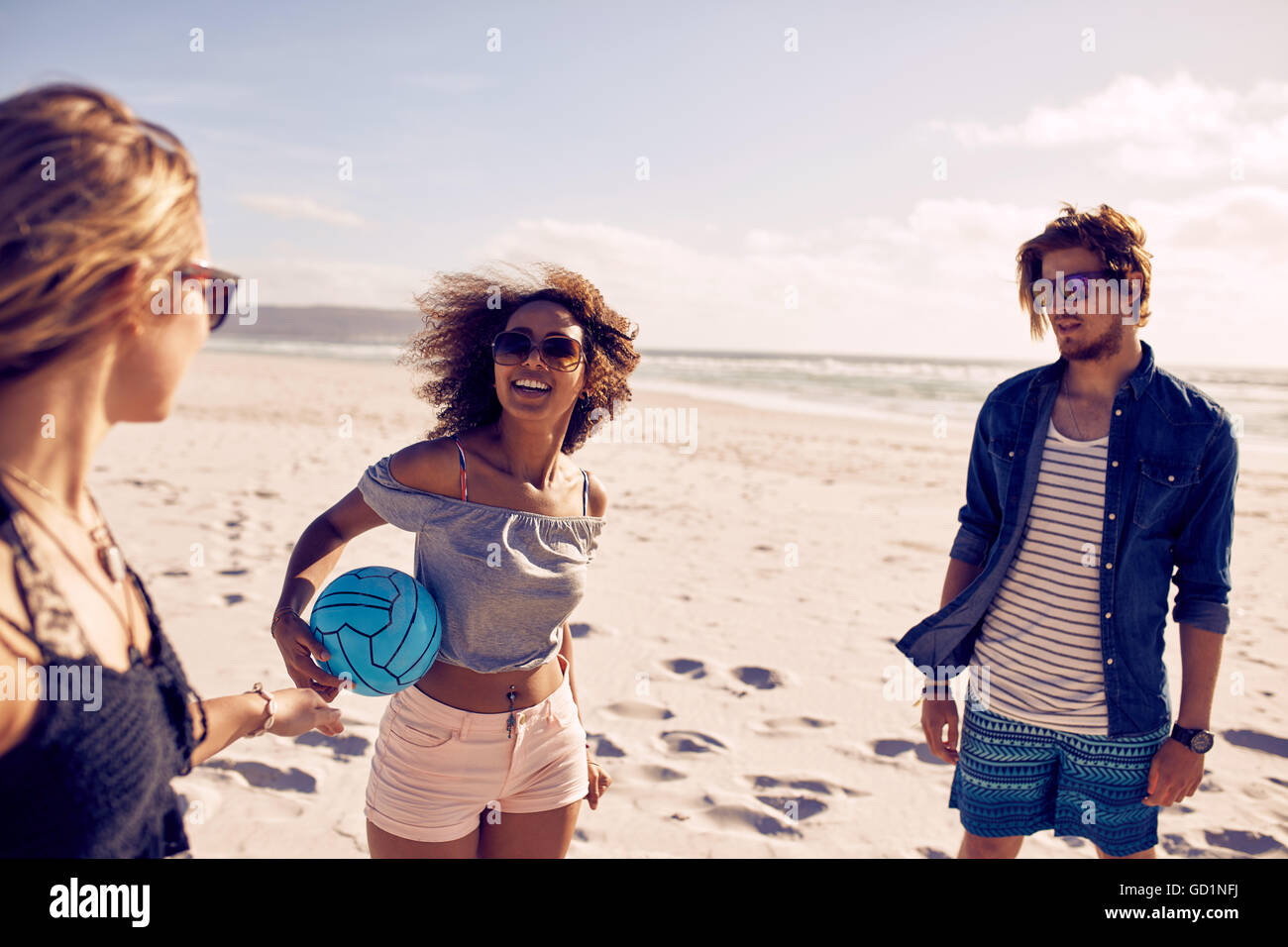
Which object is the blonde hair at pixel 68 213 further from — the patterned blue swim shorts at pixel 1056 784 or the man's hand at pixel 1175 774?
the man's hand at pixel 1175 774

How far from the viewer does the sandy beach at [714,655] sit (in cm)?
370

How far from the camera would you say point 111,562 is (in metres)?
1.47

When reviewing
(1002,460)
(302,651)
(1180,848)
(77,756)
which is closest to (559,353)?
(302,651)

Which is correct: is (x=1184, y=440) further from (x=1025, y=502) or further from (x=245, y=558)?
(x=245, y=558)

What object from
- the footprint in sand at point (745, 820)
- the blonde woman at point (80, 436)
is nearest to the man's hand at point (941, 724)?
the footprint in sand at point (745, 820)

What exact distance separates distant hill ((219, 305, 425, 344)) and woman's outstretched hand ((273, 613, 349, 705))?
83.2 m

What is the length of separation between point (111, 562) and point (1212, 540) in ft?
9.74

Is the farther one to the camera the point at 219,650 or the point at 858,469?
the point at 858,469

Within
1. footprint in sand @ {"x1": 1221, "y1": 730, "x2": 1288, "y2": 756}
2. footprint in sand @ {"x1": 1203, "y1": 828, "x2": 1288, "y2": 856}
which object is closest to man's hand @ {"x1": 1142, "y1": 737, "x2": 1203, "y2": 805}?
footprint in sand @ {"x1": 1203, "y1": 828, "x2": 1288, "y2": 856}

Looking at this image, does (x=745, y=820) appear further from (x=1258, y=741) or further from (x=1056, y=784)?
(x=1258, y=741)

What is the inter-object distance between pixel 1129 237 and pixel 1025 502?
93 cm

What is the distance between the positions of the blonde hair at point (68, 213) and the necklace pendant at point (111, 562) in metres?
0.35

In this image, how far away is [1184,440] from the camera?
2.61 meters
